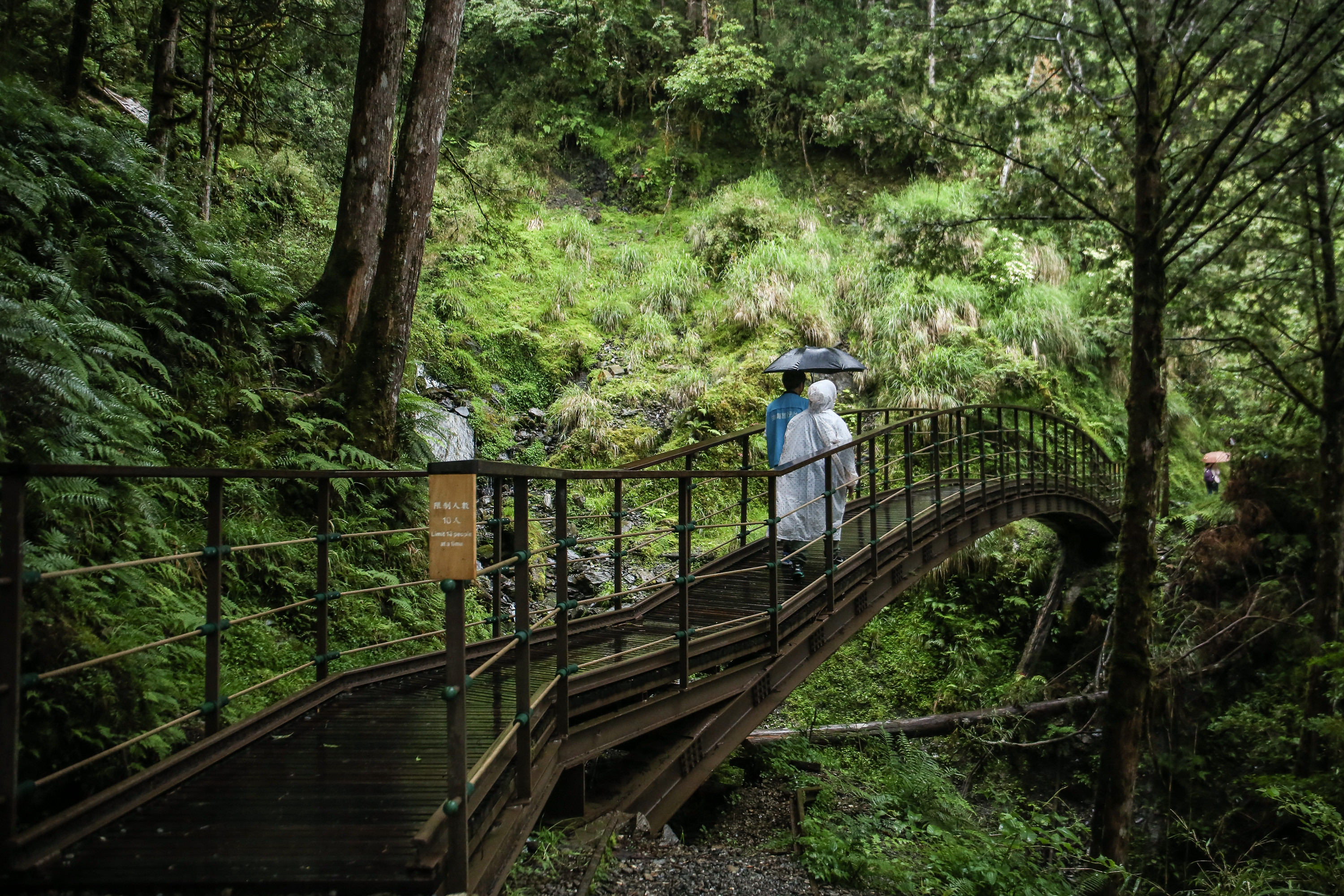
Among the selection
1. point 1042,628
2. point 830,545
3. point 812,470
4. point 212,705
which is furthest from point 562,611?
point 1042,628

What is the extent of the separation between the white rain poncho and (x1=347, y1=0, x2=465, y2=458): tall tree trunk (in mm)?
3830

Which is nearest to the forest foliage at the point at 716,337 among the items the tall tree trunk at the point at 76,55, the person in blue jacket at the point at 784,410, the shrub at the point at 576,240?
the shrub at the point at 576,240

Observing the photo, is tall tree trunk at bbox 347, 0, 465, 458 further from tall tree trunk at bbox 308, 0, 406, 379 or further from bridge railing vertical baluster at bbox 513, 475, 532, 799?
bridge railing vertical baluster at bbox 513, 475, 532, 799

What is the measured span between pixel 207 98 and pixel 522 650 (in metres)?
8.77

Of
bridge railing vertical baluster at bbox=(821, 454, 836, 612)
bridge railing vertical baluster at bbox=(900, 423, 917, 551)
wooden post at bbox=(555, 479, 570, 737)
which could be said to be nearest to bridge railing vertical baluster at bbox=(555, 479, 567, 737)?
wooden post at bbox=(555, 479, 570, 737)

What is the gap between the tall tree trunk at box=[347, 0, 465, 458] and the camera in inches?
299

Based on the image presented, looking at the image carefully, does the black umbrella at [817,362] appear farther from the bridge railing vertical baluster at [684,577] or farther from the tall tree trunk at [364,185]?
the tall tree trunk at [364,185]

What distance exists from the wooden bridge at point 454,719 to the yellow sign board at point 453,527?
0.04 m

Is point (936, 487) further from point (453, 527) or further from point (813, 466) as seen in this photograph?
point (453, 527)

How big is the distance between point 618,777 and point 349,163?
6763 mm

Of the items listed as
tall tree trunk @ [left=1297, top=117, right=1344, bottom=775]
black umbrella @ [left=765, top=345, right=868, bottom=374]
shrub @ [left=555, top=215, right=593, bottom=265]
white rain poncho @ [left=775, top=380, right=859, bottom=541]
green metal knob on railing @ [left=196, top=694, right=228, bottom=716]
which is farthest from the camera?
shrub @ [left=555, top=215, right=593, bottom=265]

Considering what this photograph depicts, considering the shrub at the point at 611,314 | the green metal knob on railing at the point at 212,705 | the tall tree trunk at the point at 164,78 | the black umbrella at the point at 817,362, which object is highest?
the tall tree trunk at the point at 164,78

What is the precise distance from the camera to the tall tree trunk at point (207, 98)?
28.8 feet

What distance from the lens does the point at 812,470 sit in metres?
7.12
